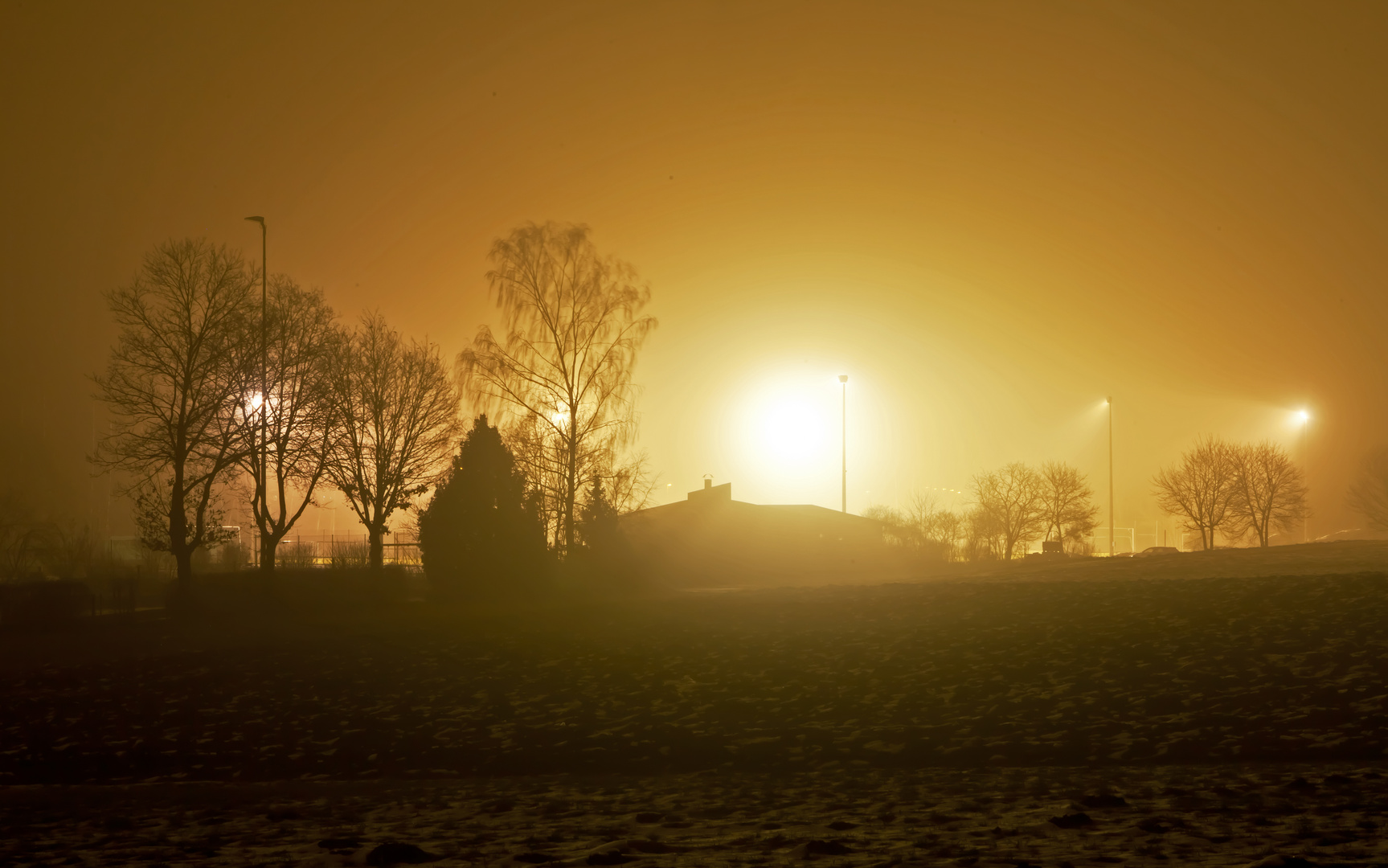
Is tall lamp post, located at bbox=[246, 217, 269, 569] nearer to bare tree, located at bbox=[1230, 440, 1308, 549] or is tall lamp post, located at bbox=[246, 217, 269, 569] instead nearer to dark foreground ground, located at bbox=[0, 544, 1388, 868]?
dark foreground ground, located at bbox=[0, 544, 1388, 868]

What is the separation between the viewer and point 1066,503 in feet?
261

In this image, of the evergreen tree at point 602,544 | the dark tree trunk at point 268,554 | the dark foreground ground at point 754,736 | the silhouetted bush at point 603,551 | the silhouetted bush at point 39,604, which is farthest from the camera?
the evergreen tree at point 602,544

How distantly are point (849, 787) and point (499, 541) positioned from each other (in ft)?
81.5

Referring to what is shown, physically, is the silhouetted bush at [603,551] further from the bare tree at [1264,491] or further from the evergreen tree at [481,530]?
the bare tree at [1264,491]

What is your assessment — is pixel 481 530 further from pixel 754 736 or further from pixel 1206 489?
pixel 1206 489

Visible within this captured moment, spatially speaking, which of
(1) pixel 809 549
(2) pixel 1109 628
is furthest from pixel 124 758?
(1) pixel 809 549

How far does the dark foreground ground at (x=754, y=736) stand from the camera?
8742 millimetres

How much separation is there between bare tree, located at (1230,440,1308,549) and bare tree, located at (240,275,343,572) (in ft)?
191

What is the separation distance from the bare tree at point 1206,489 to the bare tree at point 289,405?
56683 mm

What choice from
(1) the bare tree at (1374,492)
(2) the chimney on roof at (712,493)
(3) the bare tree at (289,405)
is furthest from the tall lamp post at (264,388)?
(1) the bare tree at (1374,492)

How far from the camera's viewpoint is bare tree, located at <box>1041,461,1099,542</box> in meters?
79.6

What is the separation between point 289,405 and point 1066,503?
6198cm

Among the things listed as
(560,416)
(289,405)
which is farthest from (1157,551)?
(289,405)

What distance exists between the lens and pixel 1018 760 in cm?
1217
